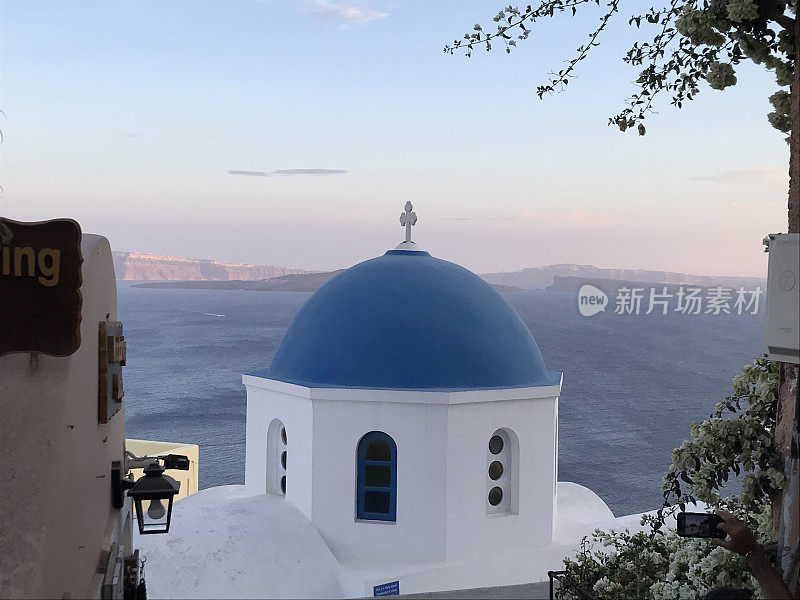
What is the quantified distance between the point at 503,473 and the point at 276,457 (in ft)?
11.2

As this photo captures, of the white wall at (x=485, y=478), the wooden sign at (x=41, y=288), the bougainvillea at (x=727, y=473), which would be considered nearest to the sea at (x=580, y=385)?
the white wall at (x=485, y=478)

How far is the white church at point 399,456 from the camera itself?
12.1 meters

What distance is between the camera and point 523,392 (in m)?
12.8

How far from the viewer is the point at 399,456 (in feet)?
40.6

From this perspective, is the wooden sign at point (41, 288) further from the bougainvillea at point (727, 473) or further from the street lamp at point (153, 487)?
the bougainvillea at point (727, 473)

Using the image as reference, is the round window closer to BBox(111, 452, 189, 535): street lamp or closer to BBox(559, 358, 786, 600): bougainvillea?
BBox(559, 358, 786, 600): bougainvillea

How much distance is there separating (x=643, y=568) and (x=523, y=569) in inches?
225

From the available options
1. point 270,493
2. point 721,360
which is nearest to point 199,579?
point 270,493

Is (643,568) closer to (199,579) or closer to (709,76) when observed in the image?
(709,76)

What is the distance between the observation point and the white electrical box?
195 inches

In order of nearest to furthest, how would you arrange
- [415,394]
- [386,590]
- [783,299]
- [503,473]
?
1. [783,299]
2. [386,590]
3. [415,394]
4. [503,473]

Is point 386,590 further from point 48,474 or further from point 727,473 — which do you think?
point 48,474

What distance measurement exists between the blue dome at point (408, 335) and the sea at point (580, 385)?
117 ft

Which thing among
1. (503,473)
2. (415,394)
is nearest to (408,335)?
(415,394)
